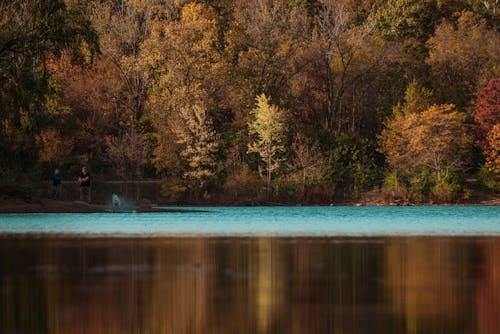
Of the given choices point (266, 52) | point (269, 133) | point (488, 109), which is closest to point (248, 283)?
point (269, 133)

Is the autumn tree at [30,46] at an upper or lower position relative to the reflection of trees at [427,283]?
upper

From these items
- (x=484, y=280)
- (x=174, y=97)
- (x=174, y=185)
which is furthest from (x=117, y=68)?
(x=484, y=280)

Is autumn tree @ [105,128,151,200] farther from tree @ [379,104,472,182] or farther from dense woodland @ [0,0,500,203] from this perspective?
tree @ [379,104,472,182]

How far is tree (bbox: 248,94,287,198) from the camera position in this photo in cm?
9712

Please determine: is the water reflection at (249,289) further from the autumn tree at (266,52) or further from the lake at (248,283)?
the autumn tree at (266,52)

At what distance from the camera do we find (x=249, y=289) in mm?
Answer: 20844

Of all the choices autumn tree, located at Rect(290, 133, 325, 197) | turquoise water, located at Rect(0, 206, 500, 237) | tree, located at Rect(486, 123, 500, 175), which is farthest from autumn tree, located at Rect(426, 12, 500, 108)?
turquoise water, located at Rect(0, 206, 500, 237)

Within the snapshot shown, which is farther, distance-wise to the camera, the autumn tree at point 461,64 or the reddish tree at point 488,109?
the autumn tree at point 461,64

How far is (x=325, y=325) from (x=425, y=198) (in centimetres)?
8106

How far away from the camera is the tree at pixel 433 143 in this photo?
97.1 meters

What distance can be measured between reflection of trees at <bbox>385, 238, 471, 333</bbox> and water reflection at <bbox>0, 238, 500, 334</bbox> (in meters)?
0.02

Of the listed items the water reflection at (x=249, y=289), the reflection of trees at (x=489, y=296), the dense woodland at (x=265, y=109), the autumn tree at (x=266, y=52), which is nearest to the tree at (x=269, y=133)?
the dense woodland at (x=265, y=109)

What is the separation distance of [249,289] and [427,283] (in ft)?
13.1

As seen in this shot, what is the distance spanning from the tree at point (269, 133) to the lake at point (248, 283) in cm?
5573
